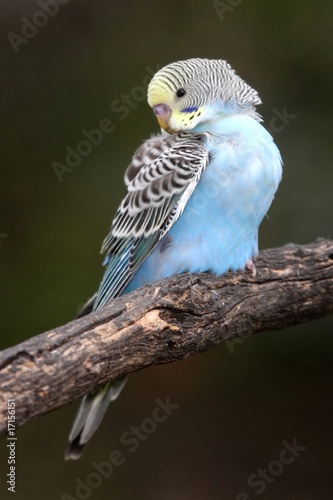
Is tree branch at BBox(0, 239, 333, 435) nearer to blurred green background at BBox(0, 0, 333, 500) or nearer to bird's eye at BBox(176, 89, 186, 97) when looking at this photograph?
bird's eye at BBox(176, 89, 186, 97)

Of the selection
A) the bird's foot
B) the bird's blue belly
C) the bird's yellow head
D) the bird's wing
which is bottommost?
the bird's foot

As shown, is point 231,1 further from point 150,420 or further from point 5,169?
point 150,420

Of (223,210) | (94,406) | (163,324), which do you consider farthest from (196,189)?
(94,406)

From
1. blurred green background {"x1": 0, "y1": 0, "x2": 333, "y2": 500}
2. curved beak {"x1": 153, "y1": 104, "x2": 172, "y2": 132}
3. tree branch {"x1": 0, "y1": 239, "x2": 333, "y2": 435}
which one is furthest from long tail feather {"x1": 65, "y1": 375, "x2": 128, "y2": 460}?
blurred green background {"x1": 0, "y1": 0, "x2": 333, "y2": 500}

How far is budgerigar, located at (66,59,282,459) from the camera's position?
A: 446 centimetres

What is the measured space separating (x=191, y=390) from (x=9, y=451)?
1.76 meters

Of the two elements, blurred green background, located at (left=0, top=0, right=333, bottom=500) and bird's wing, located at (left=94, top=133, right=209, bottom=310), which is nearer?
bird's wing, located at (left=94, top=133, right=209, bottom=310)

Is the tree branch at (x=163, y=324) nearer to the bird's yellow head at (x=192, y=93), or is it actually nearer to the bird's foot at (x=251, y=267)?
the bird's foot at (x=251, y=267)

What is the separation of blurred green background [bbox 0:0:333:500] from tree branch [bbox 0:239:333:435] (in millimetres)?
1883

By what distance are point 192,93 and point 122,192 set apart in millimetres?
2390

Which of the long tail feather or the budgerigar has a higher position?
the budgerigar

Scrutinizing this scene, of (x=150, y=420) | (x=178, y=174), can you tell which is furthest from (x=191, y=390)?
(x=178, y=174)

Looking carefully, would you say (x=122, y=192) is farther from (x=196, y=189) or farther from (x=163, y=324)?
(x=163, y=324)

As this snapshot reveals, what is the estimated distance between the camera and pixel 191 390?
7133mm
